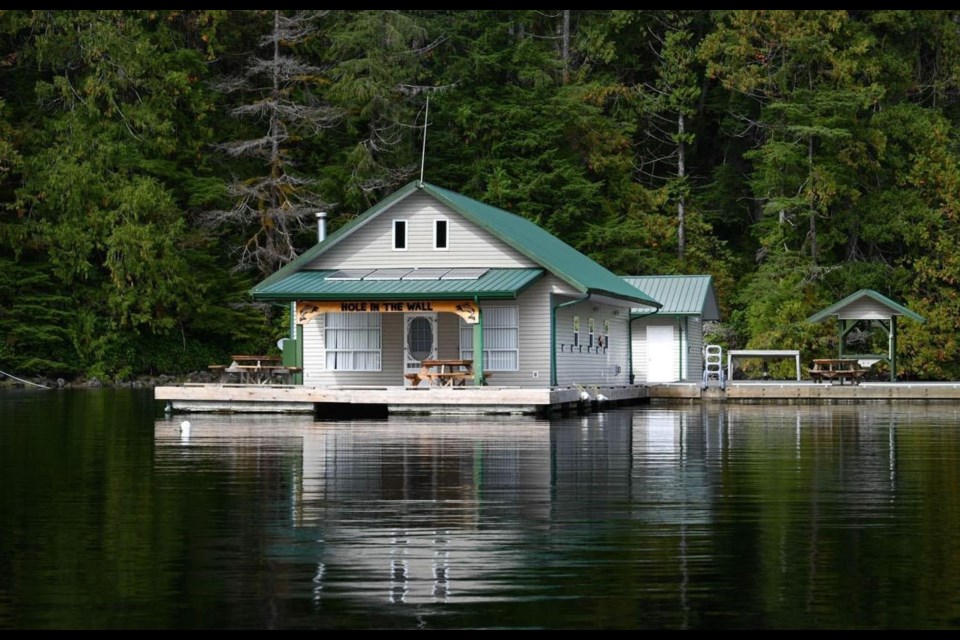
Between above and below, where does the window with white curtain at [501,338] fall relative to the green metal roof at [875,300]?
below

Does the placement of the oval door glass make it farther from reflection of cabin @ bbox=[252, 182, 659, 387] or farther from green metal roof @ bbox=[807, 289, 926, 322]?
green metal roof @ bbox=[807, 289, 926, 322]

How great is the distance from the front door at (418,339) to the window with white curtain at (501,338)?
169 centimetres

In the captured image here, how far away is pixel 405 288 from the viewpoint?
3606 centimetres

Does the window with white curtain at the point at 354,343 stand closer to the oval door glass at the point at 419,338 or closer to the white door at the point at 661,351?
the oval door glass at the point at 419,338

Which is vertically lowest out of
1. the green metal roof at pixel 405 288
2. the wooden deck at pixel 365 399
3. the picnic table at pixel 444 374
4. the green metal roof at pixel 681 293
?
the wooden deck at pixel 365 399

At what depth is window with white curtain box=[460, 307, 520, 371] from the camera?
37750 mm

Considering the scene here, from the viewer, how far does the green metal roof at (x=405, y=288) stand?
3506 cm

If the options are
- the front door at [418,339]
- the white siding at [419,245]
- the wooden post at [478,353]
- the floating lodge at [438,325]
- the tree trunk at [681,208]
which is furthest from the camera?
the tree trunk at [681,208]

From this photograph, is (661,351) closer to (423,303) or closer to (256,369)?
(423,303)

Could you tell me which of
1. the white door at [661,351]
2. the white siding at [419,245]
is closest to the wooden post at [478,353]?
the white siding at [419,245]

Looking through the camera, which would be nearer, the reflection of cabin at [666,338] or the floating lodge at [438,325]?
the floating lodge at [438,325]

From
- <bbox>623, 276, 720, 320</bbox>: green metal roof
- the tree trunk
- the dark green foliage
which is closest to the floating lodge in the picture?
<bbox>623, 276, 720, 320</bbox>: green metal roof

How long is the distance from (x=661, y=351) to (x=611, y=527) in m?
38.2

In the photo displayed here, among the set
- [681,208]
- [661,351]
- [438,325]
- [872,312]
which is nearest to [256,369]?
[438,325]
